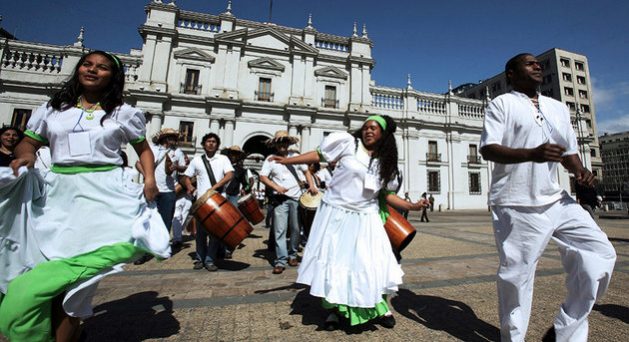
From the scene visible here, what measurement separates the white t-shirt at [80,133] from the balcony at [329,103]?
70.1ft

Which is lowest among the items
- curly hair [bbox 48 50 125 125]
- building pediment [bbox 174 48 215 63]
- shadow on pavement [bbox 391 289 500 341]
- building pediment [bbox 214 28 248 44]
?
shadow on pavement [bbox 391 289 500 341]

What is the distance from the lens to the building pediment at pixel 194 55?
65.5ft

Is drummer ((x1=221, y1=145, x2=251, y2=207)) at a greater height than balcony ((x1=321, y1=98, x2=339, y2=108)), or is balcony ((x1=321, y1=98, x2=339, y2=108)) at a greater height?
balcony ((x1=321, y1=98, x2=339, y2=108))

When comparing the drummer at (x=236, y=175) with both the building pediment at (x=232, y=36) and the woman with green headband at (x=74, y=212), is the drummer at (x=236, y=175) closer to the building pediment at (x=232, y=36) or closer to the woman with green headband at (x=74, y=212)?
the woman with green headband at (x=74, y=212)

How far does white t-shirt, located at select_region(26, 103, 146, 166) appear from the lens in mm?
1552

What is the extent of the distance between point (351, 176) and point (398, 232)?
2.13ft

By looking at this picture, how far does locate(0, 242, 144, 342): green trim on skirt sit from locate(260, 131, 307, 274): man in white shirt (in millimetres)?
2599

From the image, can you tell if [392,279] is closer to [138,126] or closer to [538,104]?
[538,104]

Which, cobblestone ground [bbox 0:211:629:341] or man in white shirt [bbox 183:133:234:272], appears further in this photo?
man in white shirt [bbox 183:133:234:272]

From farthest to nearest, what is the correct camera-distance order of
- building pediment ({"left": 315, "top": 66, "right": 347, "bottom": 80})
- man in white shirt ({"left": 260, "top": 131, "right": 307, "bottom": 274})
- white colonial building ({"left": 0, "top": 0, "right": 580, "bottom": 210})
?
building pediment ({"left": 315, "top": 66, "right": 347, "bottom": 80}) → white colonial building ({"left": 0, "top": 0, "right": 580, "bottom": 210}) → man in white shirt ({"left": 260, "top": 131, "right": 307, "bottom": 274})

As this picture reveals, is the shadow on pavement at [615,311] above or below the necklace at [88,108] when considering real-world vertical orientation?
below

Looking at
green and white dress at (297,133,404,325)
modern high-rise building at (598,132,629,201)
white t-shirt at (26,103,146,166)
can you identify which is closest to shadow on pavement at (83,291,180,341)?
green and white dress at (297,133,404,325)

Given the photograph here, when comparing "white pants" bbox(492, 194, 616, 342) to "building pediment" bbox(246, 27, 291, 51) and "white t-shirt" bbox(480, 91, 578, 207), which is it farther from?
"building pediment" bbox(246, 27, 291, 51)

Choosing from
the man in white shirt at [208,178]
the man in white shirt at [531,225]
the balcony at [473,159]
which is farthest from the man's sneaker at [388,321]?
the balcony at [473,159]
